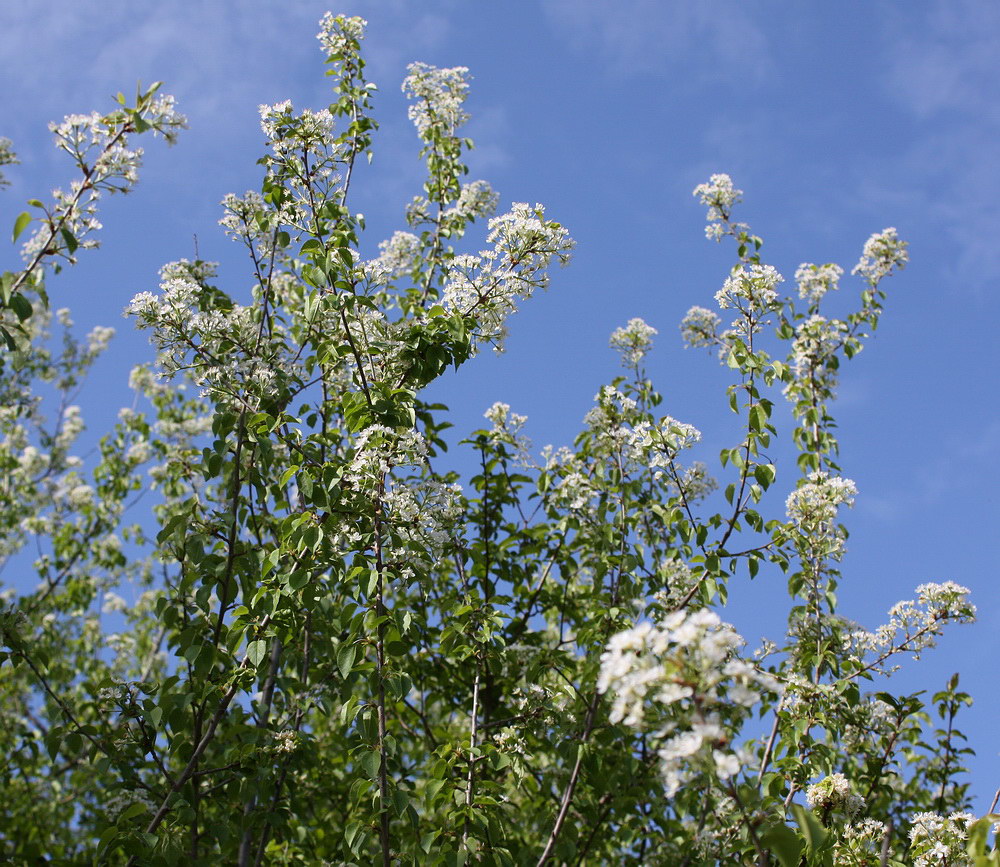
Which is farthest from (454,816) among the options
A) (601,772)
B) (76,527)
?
(76,527)

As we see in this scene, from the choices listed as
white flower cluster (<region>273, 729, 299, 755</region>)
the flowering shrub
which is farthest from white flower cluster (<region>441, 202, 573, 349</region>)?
white flower cluster (<region>273, 729, 299, 755</region>)

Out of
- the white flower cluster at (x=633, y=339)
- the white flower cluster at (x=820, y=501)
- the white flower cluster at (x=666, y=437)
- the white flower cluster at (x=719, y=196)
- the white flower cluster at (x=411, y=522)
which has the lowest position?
the white flower cluster at (x=411, y=522)

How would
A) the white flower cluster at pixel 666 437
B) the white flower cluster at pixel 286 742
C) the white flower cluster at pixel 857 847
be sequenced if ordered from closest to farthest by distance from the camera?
1. the white flower cluster at pixel 857 847
2. the white flower cluster at pixel 286 742
3. the white flower cluster at pixel 666 437

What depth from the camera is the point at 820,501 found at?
5.34 m

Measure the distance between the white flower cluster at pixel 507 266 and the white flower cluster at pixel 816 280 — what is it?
3.65 meters

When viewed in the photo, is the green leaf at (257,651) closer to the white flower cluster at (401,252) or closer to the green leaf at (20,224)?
the green leaf at (20,224)

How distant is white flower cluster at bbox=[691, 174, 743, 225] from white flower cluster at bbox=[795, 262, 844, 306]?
0.94m

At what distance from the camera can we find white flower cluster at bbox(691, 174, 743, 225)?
6891 millimetres

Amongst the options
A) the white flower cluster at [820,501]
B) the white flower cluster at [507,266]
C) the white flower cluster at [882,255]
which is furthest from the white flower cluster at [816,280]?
the white flower cluster at [507,266]

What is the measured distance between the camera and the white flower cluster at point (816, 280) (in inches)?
287

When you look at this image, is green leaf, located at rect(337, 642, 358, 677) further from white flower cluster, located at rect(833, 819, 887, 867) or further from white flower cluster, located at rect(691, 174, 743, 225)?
white flower cluster, located at rect(691, 174, 743, 225)

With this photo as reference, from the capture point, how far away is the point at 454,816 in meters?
4.07

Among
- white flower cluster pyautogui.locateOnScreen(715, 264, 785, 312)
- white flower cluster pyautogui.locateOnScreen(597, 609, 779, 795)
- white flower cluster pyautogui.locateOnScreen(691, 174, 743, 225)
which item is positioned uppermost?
white flower cluster pyautogui.locateOnScreen(691, 174, 743, 225)

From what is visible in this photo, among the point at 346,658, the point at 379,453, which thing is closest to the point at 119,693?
the point at 346,658
